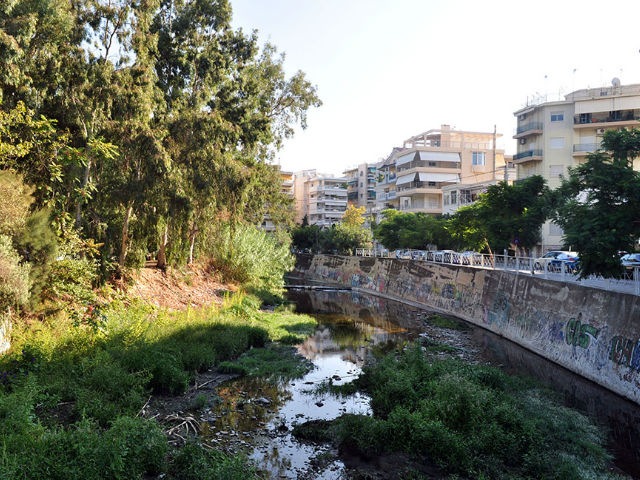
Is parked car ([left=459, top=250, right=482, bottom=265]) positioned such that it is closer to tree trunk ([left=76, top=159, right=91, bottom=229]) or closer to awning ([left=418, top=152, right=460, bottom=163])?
tree trunk ([left=76, top=159, right=91, bottom=229])

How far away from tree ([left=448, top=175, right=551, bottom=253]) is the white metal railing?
2609 millimetres

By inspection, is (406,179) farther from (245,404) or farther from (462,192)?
(245,404)

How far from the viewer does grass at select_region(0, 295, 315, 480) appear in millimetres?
7285

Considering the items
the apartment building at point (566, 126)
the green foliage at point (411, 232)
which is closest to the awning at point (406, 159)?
the green foliage at point (411, 232)

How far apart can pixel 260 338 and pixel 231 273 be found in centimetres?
1226

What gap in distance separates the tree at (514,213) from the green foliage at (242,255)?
15352 mm

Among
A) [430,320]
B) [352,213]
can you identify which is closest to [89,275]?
[430,320]

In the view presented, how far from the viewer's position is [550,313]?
18766 millimetres

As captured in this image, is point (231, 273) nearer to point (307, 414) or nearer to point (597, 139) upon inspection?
point (307, 414)

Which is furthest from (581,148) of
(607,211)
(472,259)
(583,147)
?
(607,211)

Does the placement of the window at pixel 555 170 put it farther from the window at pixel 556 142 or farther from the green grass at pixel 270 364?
the green grass at pixel 270 364

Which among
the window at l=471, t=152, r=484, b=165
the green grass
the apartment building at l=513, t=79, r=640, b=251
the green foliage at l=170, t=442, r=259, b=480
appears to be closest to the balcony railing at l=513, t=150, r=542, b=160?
the apartment building at l=513, t=79, r=640, b=251

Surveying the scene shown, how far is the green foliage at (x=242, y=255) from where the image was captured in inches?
1225

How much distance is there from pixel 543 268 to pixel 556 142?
3405 cm
